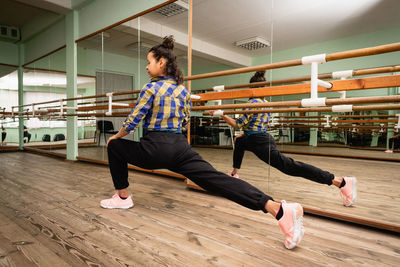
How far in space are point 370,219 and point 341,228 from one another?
0.56 ft

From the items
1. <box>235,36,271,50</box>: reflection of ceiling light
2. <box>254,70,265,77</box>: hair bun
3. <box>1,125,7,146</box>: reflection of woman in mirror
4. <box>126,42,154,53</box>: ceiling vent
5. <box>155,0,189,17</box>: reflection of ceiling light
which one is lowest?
<box>1,125,7,146</box>: reflection of woman in mirror

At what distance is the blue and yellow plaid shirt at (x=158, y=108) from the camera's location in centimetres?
139

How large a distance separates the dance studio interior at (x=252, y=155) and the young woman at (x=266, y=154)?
5 centimetres

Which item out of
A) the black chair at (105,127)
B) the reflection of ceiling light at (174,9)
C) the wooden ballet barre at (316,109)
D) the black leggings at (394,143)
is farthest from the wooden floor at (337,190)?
the black chair at (105,127)

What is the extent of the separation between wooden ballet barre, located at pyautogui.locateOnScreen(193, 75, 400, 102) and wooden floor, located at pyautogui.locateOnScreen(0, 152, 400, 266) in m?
0.88

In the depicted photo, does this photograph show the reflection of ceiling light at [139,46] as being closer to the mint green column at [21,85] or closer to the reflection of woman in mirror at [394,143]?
the reflection of woman in mirror at [394,143]

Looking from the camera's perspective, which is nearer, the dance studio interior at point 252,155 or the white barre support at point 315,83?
the dance studio interior at point 252,155

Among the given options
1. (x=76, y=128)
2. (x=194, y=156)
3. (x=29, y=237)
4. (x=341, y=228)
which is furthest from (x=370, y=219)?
(x=76, y=128)

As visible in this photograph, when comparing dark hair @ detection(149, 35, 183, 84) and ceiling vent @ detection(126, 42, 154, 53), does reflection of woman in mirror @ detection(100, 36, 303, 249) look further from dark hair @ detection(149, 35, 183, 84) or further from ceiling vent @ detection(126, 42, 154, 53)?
ceiling vent @ detection(126, 42, 154, 53)

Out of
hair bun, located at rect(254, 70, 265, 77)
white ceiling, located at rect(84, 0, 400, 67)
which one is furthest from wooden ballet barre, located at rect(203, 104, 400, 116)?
white ceiling, located at rect(84, 0, 400, 67)

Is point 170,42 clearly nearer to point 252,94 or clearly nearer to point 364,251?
point 252,94

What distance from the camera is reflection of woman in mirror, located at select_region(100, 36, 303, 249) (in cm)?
121

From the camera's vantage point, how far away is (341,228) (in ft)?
4.91

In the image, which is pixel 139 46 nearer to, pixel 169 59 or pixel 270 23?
pixel 270 23
